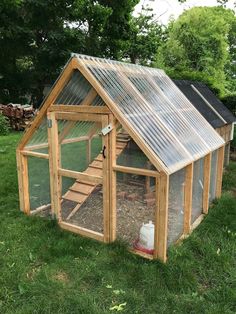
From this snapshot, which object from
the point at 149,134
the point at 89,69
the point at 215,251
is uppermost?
the point at 89,69

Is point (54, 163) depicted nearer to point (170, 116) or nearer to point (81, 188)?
point (81, 188)

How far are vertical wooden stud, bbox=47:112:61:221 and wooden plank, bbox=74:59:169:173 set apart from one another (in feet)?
3.03

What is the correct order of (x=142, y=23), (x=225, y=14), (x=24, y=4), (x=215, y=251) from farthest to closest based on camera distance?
(x=225, y=14)
(x=142, y=23)
(x=24, y=4)
(x=215, y=251)

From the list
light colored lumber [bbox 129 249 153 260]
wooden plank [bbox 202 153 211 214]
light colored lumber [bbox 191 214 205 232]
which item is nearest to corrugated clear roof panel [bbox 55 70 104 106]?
light colored lumber [bbox 129 249 153 260]

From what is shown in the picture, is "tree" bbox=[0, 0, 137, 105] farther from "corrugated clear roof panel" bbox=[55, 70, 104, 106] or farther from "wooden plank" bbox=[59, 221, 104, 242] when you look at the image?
"wooden plank" bbox=[59, 221, 104, 242]

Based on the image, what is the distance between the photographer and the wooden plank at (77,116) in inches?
178

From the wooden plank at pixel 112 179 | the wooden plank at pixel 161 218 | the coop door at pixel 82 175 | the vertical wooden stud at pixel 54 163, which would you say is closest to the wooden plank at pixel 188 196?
the wooden plank at pixel 161 218

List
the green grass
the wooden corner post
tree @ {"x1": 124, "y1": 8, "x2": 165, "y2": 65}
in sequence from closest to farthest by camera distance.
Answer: the green grass
the wooden corner post
tree @ {"x1": 124, "y1": 8, "x2": 165, "y2": 65}

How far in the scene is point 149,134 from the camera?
436 centimetres

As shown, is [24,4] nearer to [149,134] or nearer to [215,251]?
[149,134]

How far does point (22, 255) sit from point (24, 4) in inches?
611

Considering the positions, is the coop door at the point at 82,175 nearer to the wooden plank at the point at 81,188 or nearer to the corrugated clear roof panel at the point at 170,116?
the wooden plank at the point at 81,188

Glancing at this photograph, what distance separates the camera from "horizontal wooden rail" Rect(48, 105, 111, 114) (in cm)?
443

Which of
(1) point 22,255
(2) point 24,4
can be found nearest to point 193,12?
(2) point 24,4
